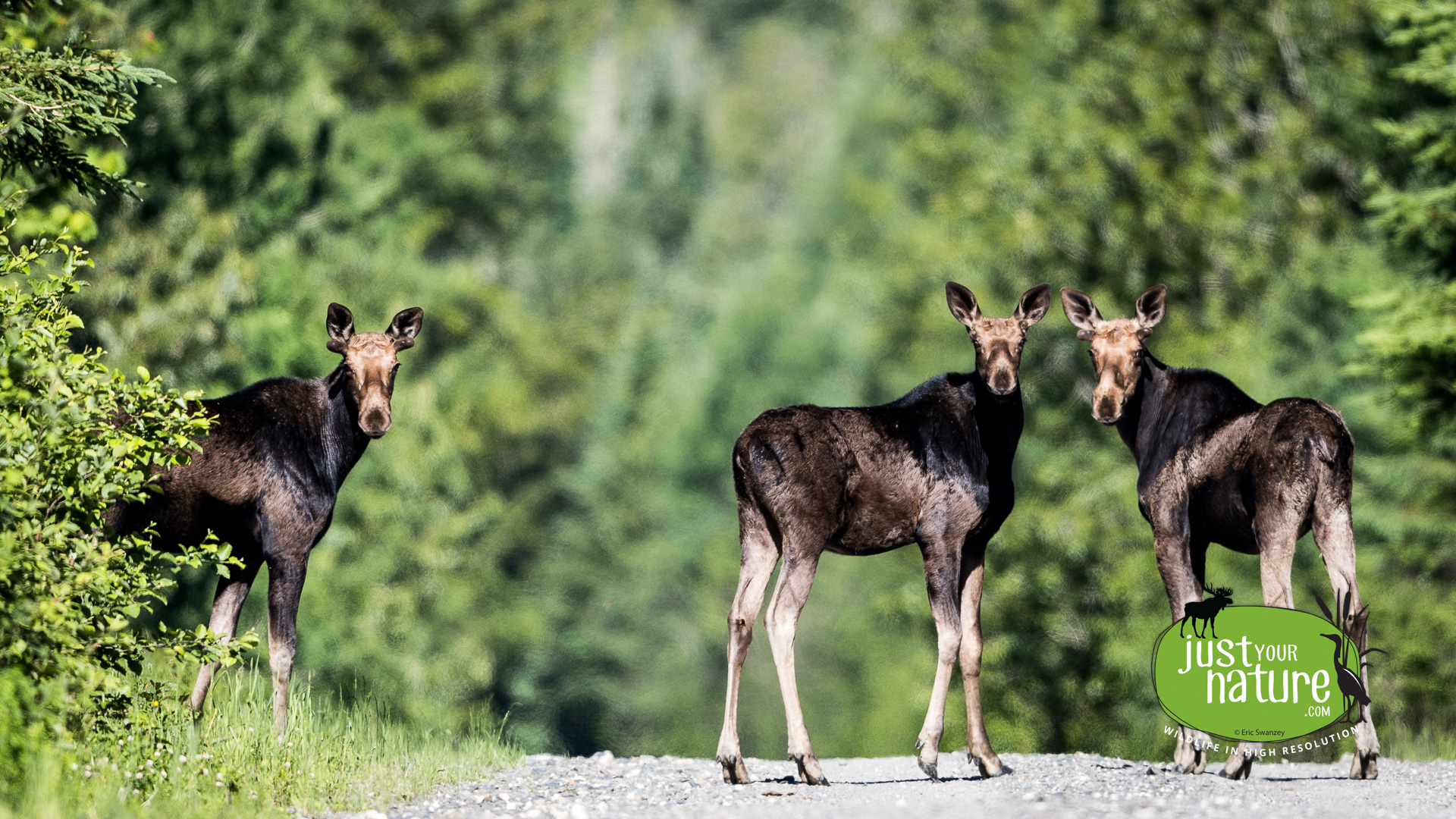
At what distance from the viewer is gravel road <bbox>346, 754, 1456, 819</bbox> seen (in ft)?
33.4

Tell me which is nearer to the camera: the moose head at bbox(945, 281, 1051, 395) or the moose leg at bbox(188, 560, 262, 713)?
the moose head at bbox(945, 281, 1051, 395)

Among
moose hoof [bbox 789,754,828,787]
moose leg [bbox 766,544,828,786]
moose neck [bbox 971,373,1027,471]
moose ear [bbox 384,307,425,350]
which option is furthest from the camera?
moose ear [bbox 384,307,425,350]

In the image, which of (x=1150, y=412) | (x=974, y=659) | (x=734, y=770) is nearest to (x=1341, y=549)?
(x=1150, y=412)

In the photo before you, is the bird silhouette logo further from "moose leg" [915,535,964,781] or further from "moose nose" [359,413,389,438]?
"moose nose" [359,413,389,438]

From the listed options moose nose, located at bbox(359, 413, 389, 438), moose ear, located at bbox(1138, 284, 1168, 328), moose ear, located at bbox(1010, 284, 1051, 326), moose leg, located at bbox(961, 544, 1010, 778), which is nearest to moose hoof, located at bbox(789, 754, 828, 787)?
moose leg, located at bbox(961, 544, 1010, 778)

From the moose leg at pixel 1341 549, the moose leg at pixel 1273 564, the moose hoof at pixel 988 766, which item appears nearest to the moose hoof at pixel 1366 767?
the moose leg at pixel 1341 549

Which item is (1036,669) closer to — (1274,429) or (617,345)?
(1274,429)

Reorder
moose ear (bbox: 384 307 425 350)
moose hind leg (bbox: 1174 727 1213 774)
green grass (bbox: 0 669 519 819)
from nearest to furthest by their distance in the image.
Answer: green grass (bbox: 0 669 519 819) < moose hind leg (bbox: 1174 727 1213 774) < moose ear (bbox: 384 307 425 350)

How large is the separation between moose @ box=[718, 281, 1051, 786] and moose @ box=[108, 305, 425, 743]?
130 inches

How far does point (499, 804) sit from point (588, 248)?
61078mm

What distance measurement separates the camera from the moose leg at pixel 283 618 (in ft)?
40.5

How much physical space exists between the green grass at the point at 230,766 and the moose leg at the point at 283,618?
150mm

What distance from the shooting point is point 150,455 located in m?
10.6

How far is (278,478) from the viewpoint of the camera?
12898 millimetres
